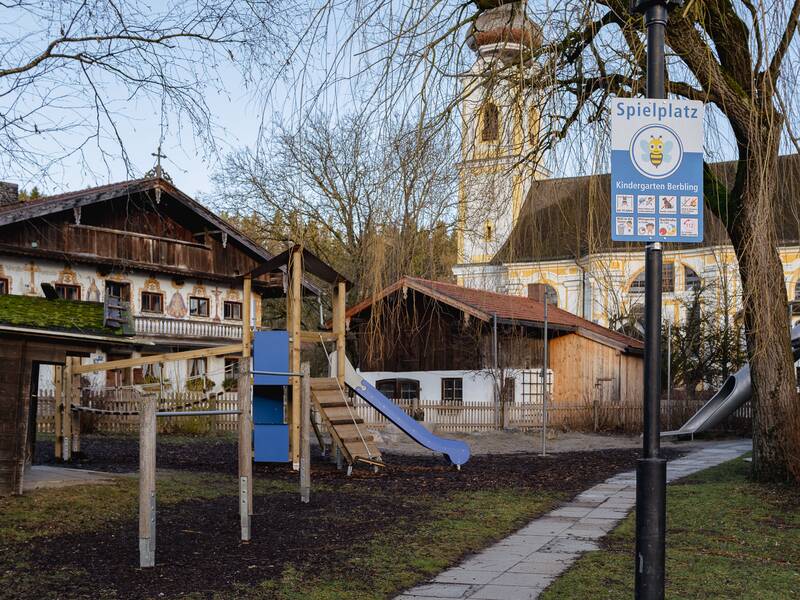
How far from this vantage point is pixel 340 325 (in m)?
17.2

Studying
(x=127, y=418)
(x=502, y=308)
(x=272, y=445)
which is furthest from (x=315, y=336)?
(x=502, y=308)

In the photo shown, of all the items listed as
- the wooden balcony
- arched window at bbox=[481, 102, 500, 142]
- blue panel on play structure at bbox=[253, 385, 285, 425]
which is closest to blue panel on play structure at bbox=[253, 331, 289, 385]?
blue panel on play structure at bbox=[253, 385, 285, 425]

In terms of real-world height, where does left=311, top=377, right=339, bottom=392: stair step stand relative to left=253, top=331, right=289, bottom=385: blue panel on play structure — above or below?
below

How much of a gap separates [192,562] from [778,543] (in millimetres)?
5621

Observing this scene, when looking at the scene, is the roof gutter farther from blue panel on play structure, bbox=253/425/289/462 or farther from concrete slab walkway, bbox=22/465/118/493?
blue panel on play structure, bbox=253/425/289/462

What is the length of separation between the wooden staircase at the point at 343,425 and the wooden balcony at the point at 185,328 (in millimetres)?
18161

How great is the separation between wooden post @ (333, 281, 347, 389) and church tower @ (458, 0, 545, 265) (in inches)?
282

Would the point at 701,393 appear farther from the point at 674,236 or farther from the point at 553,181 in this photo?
the point at 674,236

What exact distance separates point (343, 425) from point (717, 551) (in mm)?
8401

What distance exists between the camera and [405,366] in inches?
1353

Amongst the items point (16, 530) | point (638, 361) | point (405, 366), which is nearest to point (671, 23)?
point (16, 530)

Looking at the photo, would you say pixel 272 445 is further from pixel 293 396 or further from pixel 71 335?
pixel 71 335

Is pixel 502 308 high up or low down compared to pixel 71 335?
up

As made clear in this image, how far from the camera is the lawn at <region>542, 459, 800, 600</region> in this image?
708 centimetres
